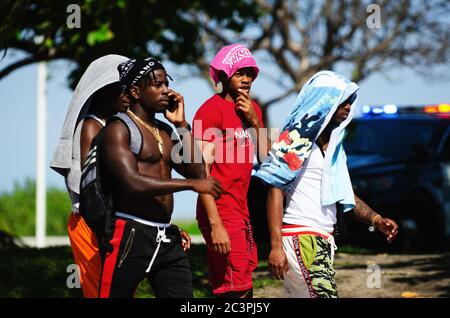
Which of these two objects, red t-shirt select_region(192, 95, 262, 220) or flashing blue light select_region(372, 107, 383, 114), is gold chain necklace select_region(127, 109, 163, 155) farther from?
flashing blue light select_region(372, 107, 383, 114)

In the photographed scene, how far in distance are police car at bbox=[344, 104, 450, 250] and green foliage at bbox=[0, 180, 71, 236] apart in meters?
10.2

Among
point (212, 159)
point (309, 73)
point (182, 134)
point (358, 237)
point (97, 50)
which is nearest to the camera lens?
point (182, 134)

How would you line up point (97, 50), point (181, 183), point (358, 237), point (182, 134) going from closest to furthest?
1. point (181, 183)
2. point (182, 134)
3. point (358, 237)
4. point (97, 50)

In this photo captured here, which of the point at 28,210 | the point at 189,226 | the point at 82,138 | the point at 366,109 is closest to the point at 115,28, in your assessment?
the point at 366,109

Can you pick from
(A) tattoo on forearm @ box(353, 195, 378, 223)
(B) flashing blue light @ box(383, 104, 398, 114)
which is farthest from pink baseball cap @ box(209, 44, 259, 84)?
(B) flashing blue light @ box(383, 104, 398, 114)

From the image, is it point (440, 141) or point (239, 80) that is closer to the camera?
point (239, 80)

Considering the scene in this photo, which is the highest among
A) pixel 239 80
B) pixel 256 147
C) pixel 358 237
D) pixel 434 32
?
pixel 434 32

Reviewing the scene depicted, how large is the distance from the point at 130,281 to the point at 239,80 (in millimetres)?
1611

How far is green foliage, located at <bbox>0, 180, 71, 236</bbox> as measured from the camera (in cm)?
2298

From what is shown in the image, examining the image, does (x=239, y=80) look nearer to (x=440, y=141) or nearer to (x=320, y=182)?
(x=320, y=182)

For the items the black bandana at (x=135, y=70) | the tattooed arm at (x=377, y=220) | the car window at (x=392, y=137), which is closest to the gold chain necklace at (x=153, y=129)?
the black bandana at (x=135, y=70)

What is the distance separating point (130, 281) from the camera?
5.61 m

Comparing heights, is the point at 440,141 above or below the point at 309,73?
below

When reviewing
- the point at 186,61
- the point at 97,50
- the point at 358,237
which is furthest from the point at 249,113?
the point at 186,61
